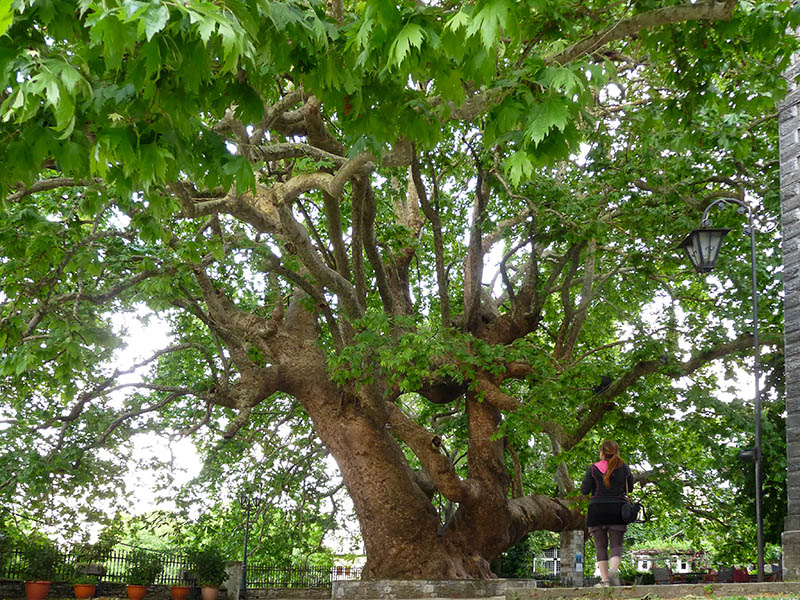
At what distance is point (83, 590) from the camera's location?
49.2 ft

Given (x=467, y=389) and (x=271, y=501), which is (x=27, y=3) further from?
(x=271, y=501)

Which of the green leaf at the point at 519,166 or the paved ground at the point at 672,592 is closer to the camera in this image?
the green leaf at the point at 519,166

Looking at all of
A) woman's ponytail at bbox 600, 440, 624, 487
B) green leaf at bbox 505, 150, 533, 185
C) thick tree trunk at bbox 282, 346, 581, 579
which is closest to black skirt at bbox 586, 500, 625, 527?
woman's ponytail at bbox 600, 440, 624, 487

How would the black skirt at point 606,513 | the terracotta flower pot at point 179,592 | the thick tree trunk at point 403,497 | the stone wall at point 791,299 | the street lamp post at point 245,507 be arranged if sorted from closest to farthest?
1. the black skirt at point 606,513
2. the stone wall at point 791,299
3. the thick tree trunk at point 403,497
4. the terracotta flower pot at point 179,592
5. the street lamp post at point 245,507

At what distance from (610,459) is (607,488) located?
0.93 ft

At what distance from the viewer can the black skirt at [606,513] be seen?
726 cm

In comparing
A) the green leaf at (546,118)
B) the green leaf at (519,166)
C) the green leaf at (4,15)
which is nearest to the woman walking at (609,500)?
the green leaf at (519,166)

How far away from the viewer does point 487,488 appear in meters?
13.5

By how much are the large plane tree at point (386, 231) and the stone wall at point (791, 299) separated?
62 centimetres

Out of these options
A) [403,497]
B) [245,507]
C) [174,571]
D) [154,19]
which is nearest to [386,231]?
[403,497]

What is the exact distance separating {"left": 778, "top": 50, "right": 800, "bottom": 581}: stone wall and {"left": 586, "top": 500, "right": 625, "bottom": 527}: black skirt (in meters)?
2.62

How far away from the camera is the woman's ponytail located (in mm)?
7285

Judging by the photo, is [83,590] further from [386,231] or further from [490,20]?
[490,20]

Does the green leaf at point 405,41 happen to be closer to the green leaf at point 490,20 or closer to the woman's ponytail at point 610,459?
the green leaf at point 490,20
